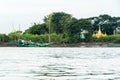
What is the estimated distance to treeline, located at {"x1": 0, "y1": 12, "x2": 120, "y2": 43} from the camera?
102438 mm

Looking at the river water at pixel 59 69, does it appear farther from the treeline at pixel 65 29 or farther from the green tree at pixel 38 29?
the green tree at pixel 38 29

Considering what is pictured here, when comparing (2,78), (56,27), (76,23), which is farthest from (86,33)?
(2,78)

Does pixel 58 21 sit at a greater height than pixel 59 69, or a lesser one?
greater

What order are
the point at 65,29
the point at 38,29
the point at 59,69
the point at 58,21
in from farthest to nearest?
1. the point at 38,29
2. the point at 58,21
3. the point at 65,29
4. the point at 59,69

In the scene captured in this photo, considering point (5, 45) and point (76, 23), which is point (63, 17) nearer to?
point (76, 23)

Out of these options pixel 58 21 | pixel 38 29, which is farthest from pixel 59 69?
pixel 38 29

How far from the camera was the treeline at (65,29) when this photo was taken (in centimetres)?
10244

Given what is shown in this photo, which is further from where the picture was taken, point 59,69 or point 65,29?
point 65,29

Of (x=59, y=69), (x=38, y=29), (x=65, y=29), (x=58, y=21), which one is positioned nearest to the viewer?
(x=59, y=69)

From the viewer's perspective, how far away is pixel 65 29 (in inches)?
4092

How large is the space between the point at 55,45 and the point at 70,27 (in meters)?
4.97

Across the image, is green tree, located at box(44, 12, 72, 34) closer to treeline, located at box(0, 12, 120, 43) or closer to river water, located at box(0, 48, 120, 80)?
treeline, located at box(0, 12, 120, 43)

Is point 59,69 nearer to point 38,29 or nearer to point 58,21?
point 58,21

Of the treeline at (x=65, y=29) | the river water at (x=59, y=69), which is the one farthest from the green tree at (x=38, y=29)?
the river water at (x=59, y=69)
